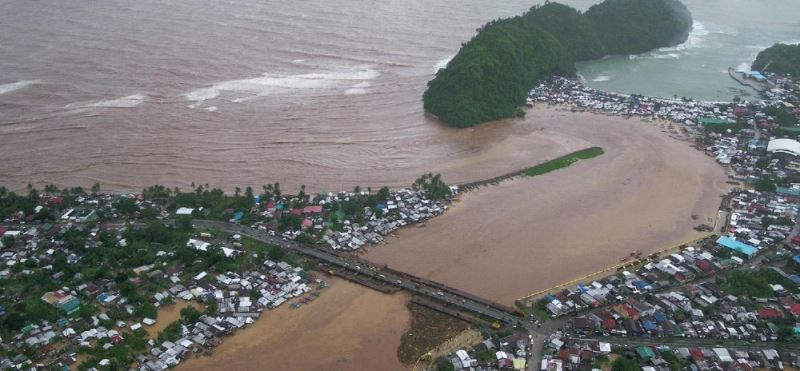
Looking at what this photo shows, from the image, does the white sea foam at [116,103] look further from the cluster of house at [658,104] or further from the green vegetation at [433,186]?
the cluster of house at [658,104]

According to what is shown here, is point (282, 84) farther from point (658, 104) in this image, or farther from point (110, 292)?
point (658, 104)

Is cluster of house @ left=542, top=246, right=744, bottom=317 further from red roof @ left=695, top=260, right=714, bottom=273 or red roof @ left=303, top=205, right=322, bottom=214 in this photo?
red roof @ left=303, top=205, right=322, bottom=214

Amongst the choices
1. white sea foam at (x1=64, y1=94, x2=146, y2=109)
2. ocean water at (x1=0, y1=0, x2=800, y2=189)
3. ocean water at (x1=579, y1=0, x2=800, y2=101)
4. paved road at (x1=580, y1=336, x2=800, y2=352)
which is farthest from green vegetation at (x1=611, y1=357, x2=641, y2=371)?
white sea foam at (x1=64, y1=94, x2=146, y2=109)

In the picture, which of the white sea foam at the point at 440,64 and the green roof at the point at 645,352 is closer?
the green roof at the point at 645,352

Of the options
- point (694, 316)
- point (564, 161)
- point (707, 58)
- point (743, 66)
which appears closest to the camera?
point (694, 316)

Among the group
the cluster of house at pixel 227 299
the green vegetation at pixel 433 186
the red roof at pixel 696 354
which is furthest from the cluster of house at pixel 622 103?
the cluster of house at pixel 227 299

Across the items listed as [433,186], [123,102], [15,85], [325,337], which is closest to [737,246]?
[433,186]

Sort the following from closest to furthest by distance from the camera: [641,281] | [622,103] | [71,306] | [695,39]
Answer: [71,306] → [641,281] → [622,103] → [695,39]
